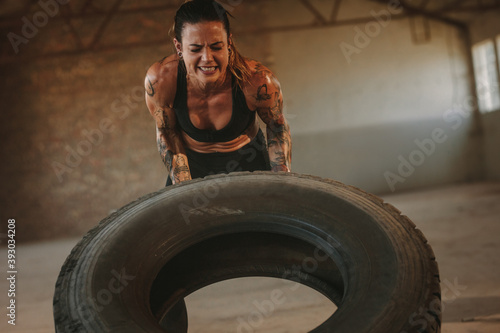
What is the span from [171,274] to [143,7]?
8926mm

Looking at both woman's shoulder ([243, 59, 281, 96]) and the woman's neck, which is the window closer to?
woman's shoulder ([243, 59, 281, 96])

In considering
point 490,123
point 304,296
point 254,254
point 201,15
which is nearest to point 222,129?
point 201,15

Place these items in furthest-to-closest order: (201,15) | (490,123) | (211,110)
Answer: (490,123), (211,110), (201,15)

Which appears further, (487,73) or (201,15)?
(487,73)

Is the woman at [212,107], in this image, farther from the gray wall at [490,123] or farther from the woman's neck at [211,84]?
the gray wall at [490,123]

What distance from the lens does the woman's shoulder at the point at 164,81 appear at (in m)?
2.10

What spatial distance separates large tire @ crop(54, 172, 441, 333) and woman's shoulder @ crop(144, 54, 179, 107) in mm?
738

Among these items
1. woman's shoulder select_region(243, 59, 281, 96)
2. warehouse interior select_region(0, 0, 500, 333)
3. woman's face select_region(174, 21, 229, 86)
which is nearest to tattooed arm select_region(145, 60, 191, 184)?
woman's face select_region(174, 21, 229, 86)

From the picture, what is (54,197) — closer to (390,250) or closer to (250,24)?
(250,24)

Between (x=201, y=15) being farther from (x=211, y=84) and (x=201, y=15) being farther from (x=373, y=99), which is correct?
(x=373, y=99)

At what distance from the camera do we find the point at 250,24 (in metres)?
9.75

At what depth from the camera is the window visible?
994 centimetres

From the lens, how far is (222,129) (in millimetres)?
2189

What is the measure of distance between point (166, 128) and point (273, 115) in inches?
21.2
